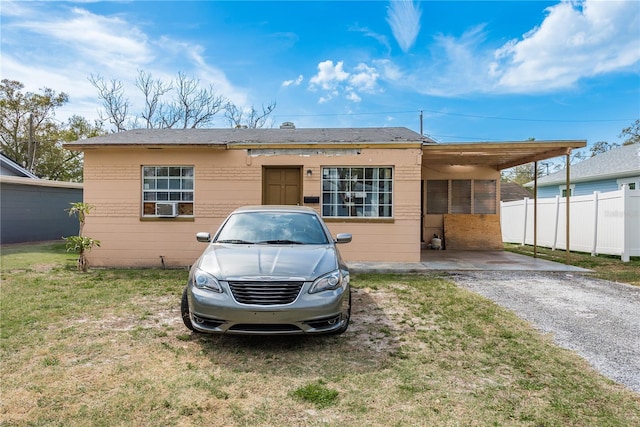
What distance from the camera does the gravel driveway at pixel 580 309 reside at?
3449mm

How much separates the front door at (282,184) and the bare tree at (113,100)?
2347cm

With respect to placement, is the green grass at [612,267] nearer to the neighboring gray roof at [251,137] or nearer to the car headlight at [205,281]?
the neighboring gray roof at [251,137]

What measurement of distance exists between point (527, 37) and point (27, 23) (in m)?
18.3

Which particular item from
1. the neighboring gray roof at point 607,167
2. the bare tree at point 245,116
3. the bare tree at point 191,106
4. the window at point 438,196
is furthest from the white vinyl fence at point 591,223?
the bare tree at point 191,106

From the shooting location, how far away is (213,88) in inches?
1057

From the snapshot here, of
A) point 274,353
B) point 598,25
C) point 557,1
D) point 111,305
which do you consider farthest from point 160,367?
point 598,25

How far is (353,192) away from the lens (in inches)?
360

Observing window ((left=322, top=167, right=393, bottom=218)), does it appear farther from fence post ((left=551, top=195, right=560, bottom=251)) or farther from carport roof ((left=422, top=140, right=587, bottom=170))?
fence post ((left=551, top=195, right=560, bottom=251))

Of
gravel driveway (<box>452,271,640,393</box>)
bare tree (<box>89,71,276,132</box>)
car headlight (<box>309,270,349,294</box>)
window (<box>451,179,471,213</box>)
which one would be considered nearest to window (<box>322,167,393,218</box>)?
gravel driveway (<box>452,271,640,393</box>)

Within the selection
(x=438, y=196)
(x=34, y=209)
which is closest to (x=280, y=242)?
(x=438, y=196)

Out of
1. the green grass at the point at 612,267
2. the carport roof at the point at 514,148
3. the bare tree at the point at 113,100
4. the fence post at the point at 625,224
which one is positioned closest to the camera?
the green grass at the point at 612,267

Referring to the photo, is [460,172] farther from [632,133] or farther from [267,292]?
[632,133]

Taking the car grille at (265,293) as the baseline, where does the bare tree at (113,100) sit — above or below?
above

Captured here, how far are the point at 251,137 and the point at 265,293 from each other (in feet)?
23.5
